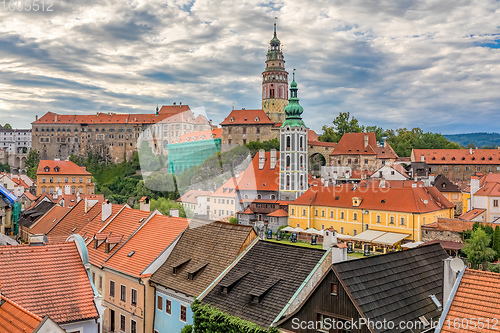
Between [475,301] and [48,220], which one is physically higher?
[475,301]

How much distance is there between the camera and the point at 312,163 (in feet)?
298

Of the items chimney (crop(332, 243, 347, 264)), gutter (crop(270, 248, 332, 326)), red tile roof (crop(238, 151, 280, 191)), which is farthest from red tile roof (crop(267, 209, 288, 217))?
chimney (crop(332, 243, 347, 264))

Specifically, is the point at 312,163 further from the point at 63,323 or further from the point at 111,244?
the point at 63,323

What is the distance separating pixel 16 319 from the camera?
8.36 m

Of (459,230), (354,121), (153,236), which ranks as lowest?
(459,230)

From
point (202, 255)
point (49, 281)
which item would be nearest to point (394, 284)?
point (202, 255)

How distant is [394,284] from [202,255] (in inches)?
310

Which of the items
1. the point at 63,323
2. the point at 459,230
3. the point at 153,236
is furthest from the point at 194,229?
the point at 459,230

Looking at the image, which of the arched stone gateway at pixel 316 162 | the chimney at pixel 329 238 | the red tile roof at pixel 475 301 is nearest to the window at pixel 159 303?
the chimney at pixel 329 238

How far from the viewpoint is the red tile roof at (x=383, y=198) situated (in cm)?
4635

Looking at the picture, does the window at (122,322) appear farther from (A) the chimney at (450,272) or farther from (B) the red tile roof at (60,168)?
(B) the red tile roof at (60,168)

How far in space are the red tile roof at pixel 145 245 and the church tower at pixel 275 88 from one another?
86224 mm

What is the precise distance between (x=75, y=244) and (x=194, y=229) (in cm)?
674

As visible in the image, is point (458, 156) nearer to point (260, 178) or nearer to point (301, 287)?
point (260, 178)
